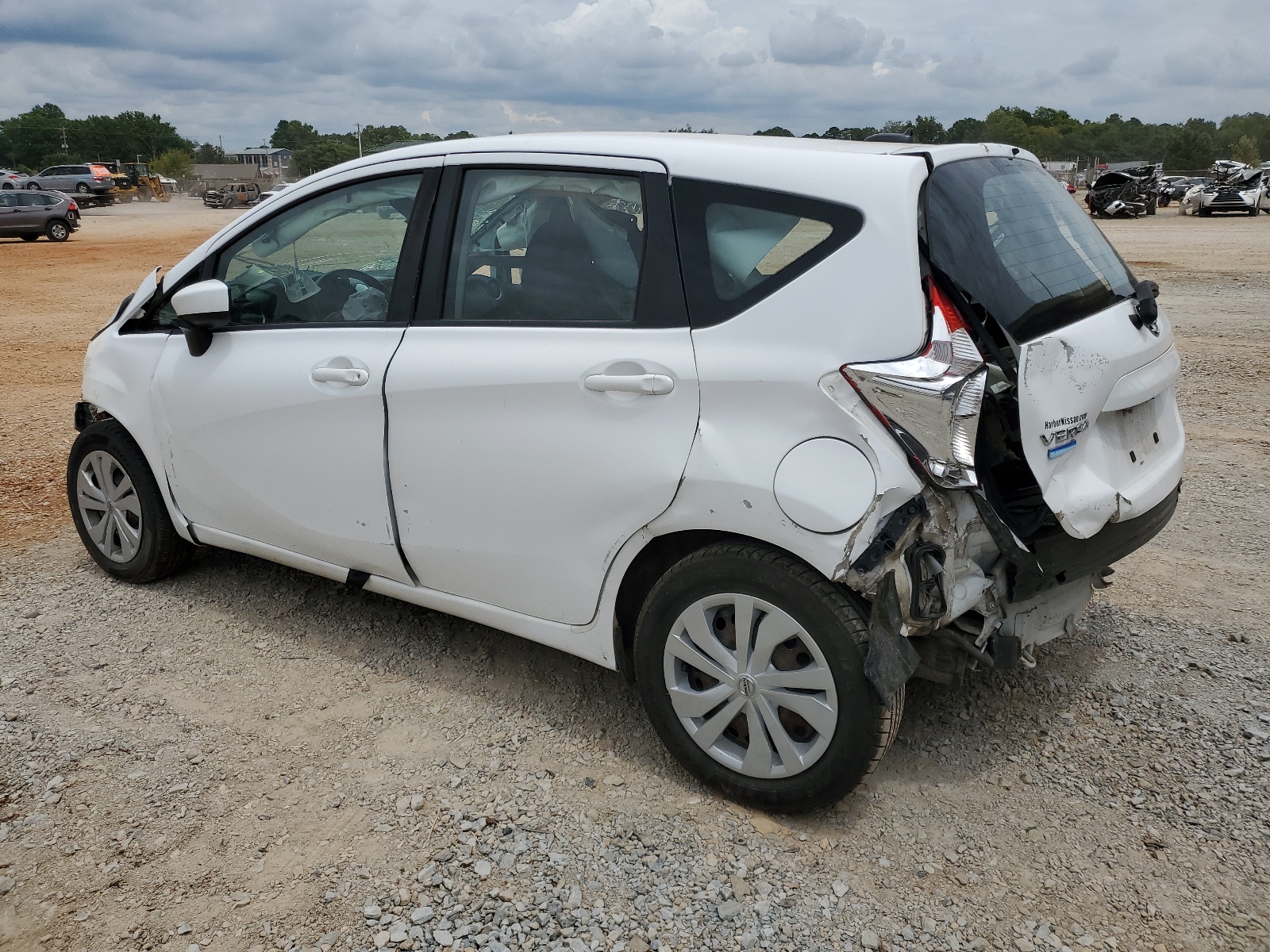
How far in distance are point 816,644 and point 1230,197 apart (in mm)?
40201

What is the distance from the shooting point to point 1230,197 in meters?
35.7

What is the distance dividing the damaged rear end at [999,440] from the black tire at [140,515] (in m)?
3.17

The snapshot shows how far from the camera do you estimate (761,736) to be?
2.89 metres

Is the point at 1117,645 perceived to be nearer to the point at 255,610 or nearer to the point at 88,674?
the point at 255,610

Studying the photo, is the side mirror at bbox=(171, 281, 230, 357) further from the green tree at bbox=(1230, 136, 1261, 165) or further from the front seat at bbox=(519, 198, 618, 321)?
the green tree at bbox=(1230, 136, 1261, 165)

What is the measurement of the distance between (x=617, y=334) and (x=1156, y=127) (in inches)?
4583

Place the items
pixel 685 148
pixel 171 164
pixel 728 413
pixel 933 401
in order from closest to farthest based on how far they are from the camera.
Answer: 1. pixel 933 401
2. pixel 728 413
3. pixel 685 148
4. pixel 171 164

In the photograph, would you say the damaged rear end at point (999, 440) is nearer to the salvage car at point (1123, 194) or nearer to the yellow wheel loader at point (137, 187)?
the salvage car at point (1123, 194)

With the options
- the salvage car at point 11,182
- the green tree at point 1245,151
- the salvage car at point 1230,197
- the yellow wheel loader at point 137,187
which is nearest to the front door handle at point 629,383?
the salvage car at point 1230,197

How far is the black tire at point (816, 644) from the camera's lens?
266 centimetres

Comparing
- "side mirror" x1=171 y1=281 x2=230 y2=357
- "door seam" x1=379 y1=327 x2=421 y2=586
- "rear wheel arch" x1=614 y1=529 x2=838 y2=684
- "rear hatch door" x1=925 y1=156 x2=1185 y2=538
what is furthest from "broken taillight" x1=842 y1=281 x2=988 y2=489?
"side mirror" x1=171 y1=281 x2=230 y2=357

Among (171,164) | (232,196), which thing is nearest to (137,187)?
(232,196)

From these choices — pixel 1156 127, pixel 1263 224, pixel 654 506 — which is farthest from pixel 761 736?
pixel 1156 127

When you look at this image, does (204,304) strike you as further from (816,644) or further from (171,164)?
(171,164)
